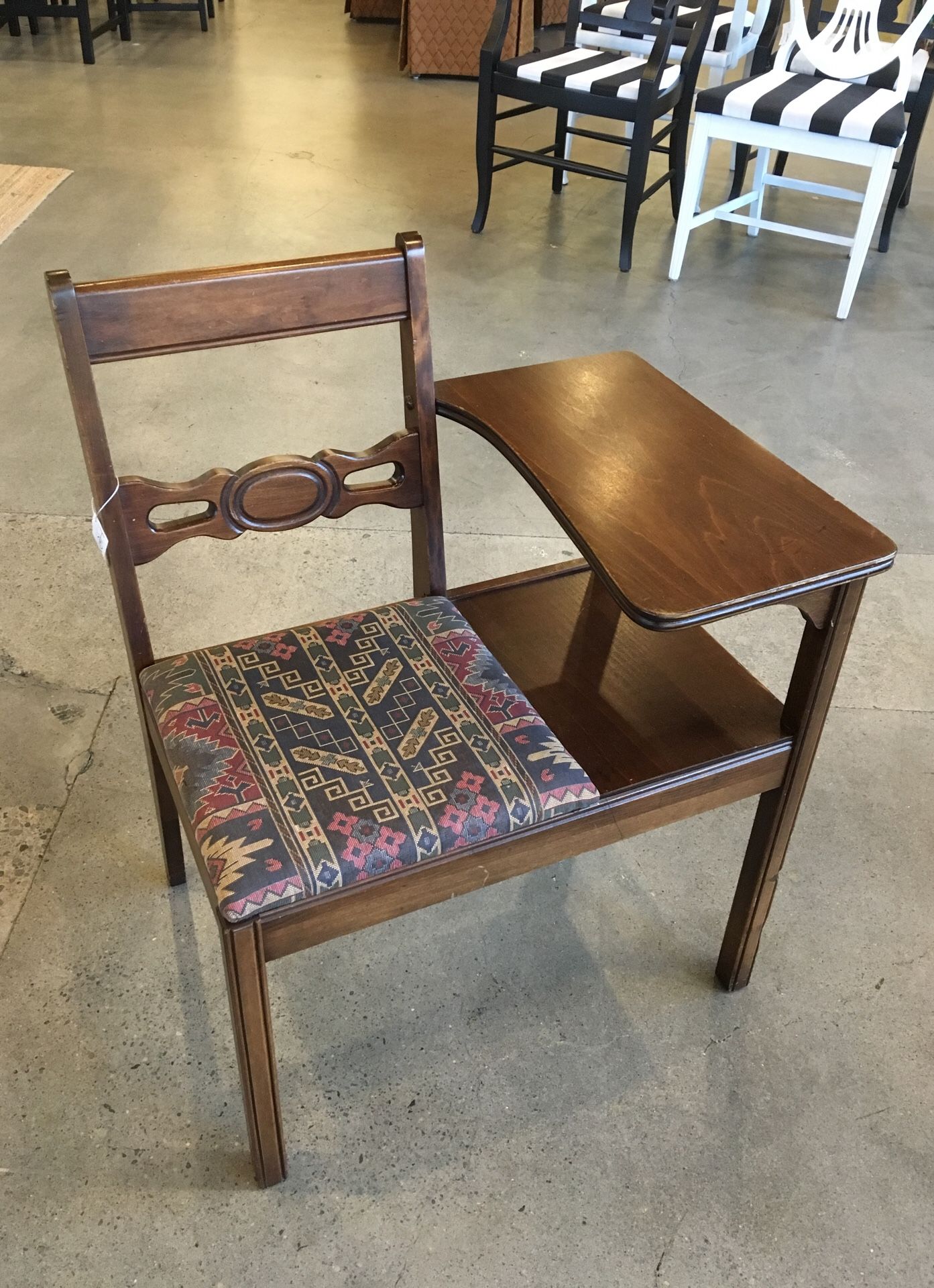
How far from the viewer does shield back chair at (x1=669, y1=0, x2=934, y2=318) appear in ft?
9.27

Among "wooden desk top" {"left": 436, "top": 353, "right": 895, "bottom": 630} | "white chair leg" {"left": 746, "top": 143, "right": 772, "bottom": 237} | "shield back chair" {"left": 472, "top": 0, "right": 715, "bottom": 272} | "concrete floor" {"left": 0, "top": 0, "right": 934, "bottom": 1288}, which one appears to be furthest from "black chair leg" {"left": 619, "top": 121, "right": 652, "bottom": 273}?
"wooden desk top" {"left": 436, "top": 353, "right": 895, "bottom": 630}

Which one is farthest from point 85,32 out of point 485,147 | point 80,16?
point 485,147

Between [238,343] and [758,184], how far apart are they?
2911 millimetres

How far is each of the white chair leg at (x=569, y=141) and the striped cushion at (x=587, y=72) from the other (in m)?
0.33

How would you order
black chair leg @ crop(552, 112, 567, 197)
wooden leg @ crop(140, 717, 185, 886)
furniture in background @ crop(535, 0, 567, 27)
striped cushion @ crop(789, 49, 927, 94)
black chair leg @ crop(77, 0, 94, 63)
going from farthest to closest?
furniture in background @ crop(535, 0, 567, 27) < black chair leg @ crop(77, 0, 94, 63) < black chair leg @ crop(552, 112, 567, 197) < striped cushion @ crop(789, 49, 927, 94) < wooden leg @ crop(140, 717, 185, 886)

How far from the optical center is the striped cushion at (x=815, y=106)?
9.15 ft

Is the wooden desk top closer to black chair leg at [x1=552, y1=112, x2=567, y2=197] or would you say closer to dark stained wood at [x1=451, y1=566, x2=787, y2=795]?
dark stained wood at [x1=451, y1=566, x2=787, y2=795]

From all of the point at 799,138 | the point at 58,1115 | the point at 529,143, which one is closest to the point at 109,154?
the point at 529,143

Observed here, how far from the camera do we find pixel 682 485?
1.12 metres

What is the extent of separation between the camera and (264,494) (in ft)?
3.87

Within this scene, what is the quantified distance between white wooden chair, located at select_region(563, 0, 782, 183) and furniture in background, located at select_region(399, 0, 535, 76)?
43.9 inches

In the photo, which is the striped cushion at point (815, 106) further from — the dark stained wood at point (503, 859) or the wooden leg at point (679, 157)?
the dark stained wood at point (503, 859)

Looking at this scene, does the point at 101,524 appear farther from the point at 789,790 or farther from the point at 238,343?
the point at 789,790

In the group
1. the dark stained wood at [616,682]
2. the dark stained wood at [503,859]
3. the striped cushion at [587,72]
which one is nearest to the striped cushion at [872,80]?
the striped cushion at [587,72]
